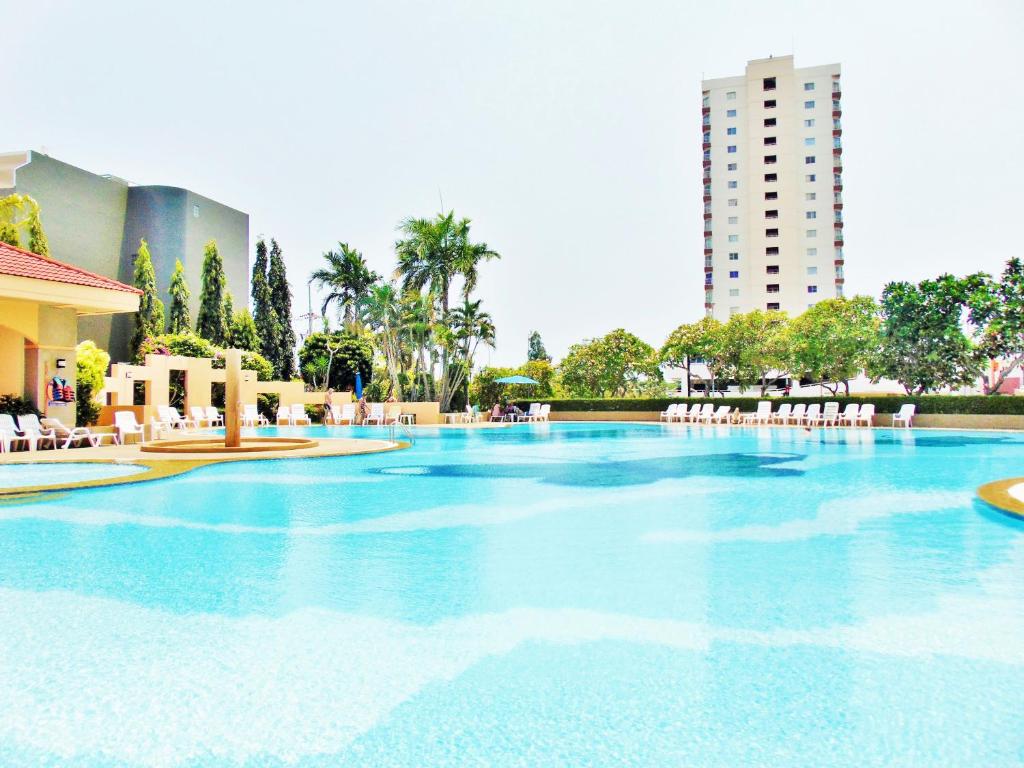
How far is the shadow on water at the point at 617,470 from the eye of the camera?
36.6 ft

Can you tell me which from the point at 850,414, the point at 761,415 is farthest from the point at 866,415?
the point at 761,415

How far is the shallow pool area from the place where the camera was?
1060 cm

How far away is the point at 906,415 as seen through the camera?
85.0 feet

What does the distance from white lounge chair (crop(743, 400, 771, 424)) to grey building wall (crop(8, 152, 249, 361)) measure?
32102 mm

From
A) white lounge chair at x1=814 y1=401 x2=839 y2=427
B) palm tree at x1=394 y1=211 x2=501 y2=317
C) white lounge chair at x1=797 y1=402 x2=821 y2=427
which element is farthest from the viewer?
palm tree at x1=394 y1=211 x2=501 y2=317

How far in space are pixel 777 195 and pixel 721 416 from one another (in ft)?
154

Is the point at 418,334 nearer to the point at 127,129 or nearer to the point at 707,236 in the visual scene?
the point at 127,129

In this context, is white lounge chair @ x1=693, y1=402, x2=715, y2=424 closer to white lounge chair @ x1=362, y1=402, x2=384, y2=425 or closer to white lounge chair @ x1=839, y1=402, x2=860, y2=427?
white lounge chair @ x1=839, y1=402, x2=860, y2=427

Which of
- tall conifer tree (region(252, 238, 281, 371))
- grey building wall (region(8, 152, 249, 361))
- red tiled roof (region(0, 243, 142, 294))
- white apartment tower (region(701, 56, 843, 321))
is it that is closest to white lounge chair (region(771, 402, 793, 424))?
red tiled roof (region(0, 243, 142, 294))

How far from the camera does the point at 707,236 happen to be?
70.9 metres

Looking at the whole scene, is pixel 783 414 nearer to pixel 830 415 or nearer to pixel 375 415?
pixel 830 415

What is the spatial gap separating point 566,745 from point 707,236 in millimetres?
72801

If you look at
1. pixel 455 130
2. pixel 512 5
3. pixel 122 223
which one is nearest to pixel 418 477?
pixel 512 5

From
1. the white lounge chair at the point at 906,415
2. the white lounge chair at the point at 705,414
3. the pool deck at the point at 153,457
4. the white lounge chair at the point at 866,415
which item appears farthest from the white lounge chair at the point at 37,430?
the white lounge chair at the point at 906,415
